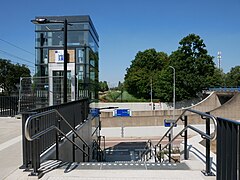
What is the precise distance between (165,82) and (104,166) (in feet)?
144

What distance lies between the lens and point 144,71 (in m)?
60.3

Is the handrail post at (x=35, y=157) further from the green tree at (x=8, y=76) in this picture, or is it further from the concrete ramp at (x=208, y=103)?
the concrete ramp at (x=208, y=103)

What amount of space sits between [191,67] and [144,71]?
1435cm

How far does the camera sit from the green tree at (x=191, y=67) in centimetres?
4722

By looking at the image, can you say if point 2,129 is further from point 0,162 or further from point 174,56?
point 174,56

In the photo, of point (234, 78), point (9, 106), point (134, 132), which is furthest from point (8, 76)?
point (234, 78)

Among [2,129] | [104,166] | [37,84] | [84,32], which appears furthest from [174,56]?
[104,166]

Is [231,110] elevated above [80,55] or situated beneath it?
situated beneath

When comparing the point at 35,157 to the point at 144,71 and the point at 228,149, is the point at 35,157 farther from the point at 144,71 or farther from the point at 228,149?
the point at 144,71

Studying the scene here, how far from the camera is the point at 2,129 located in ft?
32.2

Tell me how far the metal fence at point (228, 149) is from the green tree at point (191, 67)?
44386 millimetres

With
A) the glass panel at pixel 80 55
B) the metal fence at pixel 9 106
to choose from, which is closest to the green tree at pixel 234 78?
the glass panel at pixel 80 55

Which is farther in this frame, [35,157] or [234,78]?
[234,78]

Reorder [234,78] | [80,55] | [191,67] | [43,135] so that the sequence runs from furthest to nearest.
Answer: [234,78]
[191,67]
[80,55]
[43,135]
